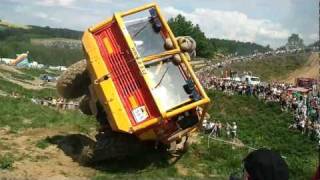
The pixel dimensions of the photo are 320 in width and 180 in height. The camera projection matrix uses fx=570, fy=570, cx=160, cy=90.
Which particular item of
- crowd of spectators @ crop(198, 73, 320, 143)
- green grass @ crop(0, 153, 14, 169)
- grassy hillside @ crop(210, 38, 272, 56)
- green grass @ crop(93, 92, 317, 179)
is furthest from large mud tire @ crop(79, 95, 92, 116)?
grassy hillside @ crop(210, 38, 272, 56)

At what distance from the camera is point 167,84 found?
12875 mm

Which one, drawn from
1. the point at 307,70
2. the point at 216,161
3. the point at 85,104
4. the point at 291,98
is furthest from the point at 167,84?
the point at 307,70

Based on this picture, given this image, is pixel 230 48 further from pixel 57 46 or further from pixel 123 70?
pixel 123 70

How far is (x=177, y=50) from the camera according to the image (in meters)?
13.1

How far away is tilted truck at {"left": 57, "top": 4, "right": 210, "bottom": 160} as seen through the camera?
12500mm

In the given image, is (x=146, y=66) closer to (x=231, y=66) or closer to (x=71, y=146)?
(x=71, y=146)

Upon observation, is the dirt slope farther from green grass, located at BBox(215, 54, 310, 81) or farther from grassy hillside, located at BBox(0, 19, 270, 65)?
grassy hillside, located at BBox(0, 19, 270, 65)

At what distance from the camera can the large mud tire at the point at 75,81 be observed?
47.9ft

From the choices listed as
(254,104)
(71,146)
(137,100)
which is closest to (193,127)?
(137,100)

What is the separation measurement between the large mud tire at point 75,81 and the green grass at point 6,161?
2.47 meters

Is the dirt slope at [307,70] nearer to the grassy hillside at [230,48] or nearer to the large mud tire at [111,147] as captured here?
the grassy hillside at [230,48]

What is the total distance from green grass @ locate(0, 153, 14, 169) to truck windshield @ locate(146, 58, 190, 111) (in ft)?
11.6

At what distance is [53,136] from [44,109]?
4.09m

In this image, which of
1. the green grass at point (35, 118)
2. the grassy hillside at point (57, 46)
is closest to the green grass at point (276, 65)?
the grassy hillside at point (57, 46)
